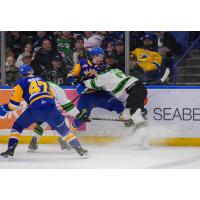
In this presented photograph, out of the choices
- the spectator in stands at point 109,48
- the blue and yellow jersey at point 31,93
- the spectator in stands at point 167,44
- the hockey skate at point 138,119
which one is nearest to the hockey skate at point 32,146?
the blue and yellow jersey at point 31,93

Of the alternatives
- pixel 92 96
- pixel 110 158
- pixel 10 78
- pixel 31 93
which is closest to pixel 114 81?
pixel 92 96

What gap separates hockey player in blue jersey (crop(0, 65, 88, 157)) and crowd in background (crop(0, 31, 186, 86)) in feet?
6.88

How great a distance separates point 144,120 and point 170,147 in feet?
1.73

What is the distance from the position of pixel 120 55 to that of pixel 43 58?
3.97 feet

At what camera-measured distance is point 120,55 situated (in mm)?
9352

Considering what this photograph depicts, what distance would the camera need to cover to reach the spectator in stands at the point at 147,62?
9.33 meters

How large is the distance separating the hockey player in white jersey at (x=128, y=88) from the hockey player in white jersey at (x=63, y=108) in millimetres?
516

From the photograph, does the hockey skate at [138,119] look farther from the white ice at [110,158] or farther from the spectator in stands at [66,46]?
the spectator in stands at [66,46]

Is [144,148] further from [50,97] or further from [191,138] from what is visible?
[50,97]

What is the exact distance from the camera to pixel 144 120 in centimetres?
815

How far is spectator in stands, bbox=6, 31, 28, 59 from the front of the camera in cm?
977
